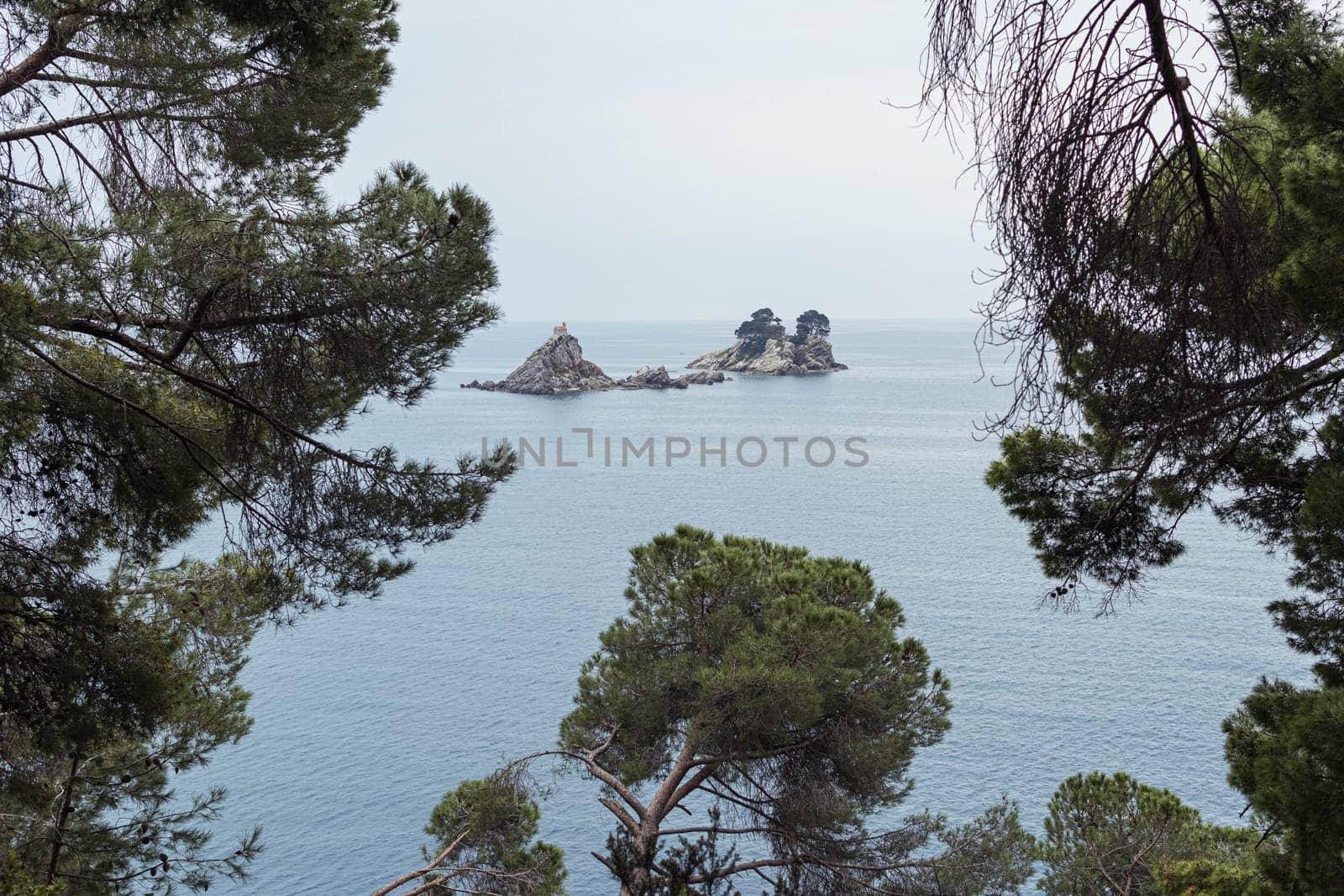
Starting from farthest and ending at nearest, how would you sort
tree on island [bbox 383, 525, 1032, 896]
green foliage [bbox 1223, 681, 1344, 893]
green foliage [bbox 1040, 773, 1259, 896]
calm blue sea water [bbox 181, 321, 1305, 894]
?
1. calm blue sea water [bbox 181, 321, 1305, 894]
2. tree on island [bbox 383, 525, 1032, 896]
3. green foliage [bbox 1040, 773, 1259, 896]
4. green foliage [bbox 1223, 681, 1344, 893]

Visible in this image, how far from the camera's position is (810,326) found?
101 m

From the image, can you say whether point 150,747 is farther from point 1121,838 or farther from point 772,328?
point 772,328

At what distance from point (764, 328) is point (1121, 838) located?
89.9 m

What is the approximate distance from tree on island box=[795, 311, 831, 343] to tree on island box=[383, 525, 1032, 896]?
286ft

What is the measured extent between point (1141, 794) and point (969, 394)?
231ft

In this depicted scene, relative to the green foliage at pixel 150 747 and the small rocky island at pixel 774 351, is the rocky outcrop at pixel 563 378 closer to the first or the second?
the small rocky island at pixel 774 351

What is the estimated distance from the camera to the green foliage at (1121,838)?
10.0 metres

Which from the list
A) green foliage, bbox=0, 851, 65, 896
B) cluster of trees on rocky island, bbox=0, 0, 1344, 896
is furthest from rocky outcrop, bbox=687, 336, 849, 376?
green foliage, bbox=0, 851, 65, 896

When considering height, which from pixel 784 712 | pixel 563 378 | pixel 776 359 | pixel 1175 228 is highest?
pixel 776 359

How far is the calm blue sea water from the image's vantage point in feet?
75.4

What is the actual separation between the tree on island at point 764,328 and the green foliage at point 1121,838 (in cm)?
8834

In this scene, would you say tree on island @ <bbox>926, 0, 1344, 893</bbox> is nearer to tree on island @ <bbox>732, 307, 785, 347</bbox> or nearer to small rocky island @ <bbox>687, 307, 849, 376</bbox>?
small rocky island @ <bbox>687, 307, 849, 376</bbox>

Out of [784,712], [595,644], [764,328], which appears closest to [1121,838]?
[784,712]

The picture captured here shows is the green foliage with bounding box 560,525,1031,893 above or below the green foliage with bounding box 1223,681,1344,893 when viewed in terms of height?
below
